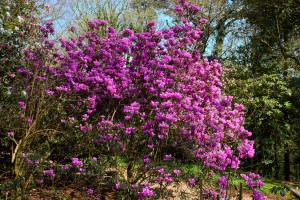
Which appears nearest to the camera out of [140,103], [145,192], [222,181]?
[145,192]

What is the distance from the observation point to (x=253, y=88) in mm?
11688

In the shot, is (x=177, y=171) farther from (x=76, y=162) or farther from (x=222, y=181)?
(x=76, y=162)

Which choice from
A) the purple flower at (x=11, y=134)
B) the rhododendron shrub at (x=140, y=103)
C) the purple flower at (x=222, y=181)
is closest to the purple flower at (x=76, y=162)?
the rhododendron shrub at (x=140, y=103)

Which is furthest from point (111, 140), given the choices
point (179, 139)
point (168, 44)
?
point (168, 44)

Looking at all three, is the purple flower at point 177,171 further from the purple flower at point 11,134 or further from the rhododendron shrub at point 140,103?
the purple flower at point 11,134

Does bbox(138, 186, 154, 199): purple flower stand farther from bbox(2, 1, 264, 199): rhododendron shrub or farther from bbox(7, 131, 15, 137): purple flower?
bbox(7, 131, 15, 137): purple flower

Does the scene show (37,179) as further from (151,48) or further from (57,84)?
(151,48)

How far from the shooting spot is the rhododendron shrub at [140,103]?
18.0 ft

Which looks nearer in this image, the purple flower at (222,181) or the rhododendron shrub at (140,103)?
the purple flower at (222,181)

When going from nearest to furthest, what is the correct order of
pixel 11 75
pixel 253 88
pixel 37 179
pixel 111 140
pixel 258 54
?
1. pixel 37 179
2. pixel 111 140
3. pixel 11 75
4. pixel 253 88
5. pixel 258 54

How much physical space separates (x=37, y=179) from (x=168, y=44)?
3086mm

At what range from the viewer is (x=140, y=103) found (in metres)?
5.93

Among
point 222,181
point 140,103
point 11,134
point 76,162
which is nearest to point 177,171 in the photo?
point 222,181

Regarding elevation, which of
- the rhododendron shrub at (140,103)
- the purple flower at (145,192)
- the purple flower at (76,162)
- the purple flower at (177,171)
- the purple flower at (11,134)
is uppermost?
the rhododendron shrub at (140,103)
